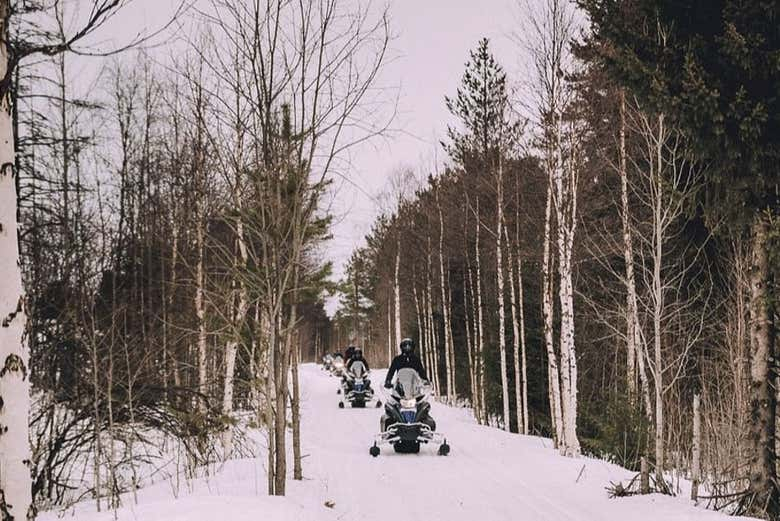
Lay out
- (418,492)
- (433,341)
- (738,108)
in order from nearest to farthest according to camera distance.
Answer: (738,108), (418,492), (433,341)

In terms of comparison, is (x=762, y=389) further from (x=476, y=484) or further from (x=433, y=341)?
(x=433, y=341)

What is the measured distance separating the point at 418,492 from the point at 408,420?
3494mm

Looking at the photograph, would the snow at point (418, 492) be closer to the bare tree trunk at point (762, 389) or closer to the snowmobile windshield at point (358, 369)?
the bare tree trunk at point (762, 389)

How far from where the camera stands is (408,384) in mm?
12578

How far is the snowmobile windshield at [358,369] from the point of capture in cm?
2175

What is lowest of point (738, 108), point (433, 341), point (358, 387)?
point (358, 387)

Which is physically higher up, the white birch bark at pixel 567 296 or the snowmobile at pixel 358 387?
the white birch bark at pixel 567 296

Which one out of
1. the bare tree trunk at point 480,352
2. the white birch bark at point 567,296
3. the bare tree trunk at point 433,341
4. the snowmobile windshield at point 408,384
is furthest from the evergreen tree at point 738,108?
the bare tree trunk at point 433,341

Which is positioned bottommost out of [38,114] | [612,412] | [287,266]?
[612,412]

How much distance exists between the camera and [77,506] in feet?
32.3

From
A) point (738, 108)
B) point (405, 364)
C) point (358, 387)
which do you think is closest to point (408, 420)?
point (405, 364)

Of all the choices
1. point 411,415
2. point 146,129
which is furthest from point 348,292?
point 411,415

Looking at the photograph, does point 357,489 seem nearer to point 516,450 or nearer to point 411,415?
point 411,415

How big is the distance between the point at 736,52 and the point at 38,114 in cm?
1214
